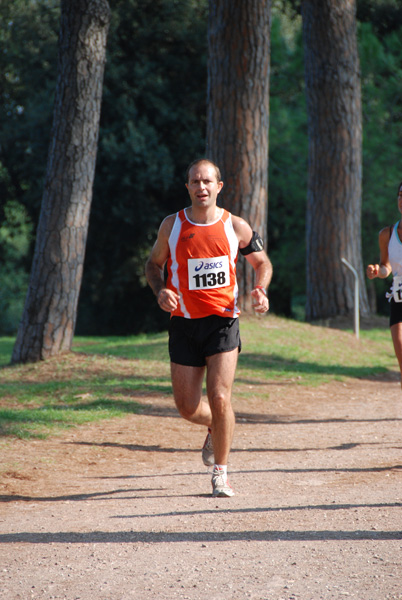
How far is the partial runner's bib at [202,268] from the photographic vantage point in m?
5.62

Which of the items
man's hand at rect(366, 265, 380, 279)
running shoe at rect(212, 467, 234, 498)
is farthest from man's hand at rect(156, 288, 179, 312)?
man's hand at rect(366, 265, 380, 279)

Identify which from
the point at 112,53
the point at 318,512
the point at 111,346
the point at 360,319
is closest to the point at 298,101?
the point at 112,53

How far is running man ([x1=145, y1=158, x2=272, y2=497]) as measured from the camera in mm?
5609

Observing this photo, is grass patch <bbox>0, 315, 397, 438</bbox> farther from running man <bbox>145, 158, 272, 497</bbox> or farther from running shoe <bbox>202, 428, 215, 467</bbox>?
running man <bbox>145, 158, 272, 497</bbox>

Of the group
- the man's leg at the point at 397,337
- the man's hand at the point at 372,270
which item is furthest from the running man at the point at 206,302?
the man's leg at the point at 397,337

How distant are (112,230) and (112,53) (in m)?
5.65

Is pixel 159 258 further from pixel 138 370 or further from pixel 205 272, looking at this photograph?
pixel 138 370

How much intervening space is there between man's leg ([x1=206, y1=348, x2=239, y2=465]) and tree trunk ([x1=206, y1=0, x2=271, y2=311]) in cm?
872

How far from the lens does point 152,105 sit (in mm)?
25359

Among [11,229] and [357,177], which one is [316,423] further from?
[11,229]

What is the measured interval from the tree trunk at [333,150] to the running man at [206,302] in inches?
467

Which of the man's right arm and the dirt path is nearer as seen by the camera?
the dirt path

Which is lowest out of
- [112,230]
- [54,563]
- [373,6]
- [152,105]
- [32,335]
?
[54,563]

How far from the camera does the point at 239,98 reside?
14.1 m
